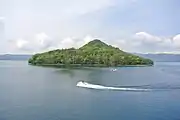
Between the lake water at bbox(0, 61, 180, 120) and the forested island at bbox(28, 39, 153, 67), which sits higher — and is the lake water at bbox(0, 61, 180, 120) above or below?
below

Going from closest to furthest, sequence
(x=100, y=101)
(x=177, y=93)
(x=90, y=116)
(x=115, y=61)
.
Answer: (x=90, y=116)
(x=100, y=101)
(x=177, y=93)
(x=115, y=61)

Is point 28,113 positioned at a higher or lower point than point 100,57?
lower

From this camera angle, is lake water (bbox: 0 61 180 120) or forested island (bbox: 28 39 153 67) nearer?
lake water (bbox: 0 61 180 120)

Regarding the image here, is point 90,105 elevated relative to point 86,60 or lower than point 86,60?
lower

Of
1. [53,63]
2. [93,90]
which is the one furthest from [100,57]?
[93,90]

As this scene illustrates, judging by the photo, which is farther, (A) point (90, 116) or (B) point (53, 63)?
(B) point (53, 63)

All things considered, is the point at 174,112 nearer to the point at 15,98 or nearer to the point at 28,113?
the point at 28,113

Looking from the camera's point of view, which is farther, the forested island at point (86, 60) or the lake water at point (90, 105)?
the forested island at point (86, 60)

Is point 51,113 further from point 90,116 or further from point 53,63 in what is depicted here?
point 53,63

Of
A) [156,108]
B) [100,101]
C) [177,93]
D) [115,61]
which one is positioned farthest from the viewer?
[115,61]

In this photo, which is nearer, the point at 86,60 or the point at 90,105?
the point at 90,105

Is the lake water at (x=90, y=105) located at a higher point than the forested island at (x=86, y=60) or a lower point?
lower
